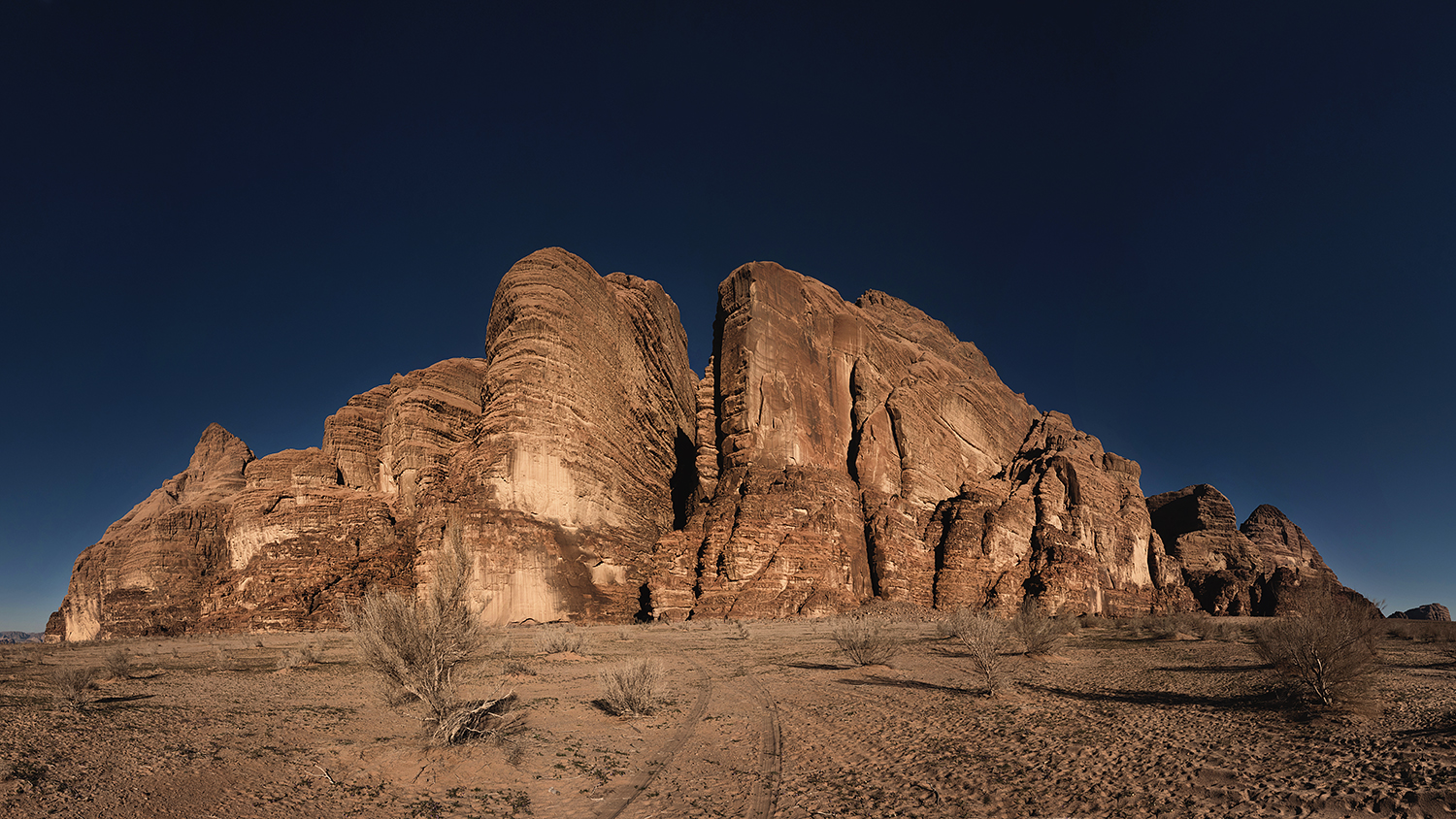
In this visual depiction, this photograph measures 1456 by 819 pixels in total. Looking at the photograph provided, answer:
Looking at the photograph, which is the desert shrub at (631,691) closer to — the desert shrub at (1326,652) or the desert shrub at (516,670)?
the desert shrub at (516,670)

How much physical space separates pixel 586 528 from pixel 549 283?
1688 centimetres

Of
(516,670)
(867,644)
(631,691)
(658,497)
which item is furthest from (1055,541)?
(631,691)

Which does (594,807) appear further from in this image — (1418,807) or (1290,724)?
(1290,724)

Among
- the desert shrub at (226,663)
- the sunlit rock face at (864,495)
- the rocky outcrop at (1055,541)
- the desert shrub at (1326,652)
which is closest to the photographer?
the desert shrub at (1326,652)

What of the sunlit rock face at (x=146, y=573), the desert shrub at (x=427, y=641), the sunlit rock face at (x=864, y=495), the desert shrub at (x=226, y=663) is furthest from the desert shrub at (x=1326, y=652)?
the sunlit rock face at (x=146, y=573)

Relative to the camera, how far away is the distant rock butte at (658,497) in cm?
3559

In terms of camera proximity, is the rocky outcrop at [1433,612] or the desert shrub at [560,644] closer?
the desert shrub at [560,644]

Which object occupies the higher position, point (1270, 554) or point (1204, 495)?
point (1204, 495)

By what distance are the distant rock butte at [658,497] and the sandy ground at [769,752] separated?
2098 cm

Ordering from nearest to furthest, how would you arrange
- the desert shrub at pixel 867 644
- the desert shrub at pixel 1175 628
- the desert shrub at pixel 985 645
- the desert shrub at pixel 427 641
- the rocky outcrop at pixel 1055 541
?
the desert shrub at pixel 427 641 → the desert shrub at pixel 985 645 → the desert shrub at pixel 867 644 → the desert shrub at pixel 1175 628 → the rocky outcrop at pixel 1055 541

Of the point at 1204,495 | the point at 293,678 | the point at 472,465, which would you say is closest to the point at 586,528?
the point at 472,465

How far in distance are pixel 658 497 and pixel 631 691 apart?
38.4 m

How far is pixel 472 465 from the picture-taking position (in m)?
34.8

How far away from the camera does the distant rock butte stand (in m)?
35.6
